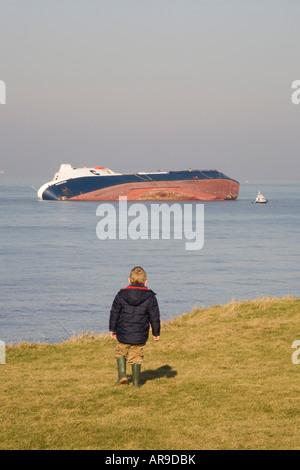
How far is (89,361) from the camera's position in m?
13.3

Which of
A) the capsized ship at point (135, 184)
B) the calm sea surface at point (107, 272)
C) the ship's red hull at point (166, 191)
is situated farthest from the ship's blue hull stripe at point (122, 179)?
the calm sea surface at point (107, 272)

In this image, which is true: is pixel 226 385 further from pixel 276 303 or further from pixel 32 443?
pixel 276 303

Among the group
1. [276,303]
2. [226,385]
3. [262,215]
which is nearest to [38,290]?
[276,303]

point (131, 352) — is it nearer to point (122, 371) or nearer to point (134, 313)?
point (122, 371)

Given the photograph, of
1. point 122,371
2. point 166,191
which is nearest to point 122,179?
point 166,191

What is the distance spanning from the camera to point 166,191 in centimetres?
15475

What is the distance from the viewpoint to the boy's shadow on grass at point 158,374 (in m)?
11.4

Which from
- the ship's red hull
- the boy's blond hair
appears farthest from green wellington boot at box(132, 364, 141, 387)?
the ship's red hull

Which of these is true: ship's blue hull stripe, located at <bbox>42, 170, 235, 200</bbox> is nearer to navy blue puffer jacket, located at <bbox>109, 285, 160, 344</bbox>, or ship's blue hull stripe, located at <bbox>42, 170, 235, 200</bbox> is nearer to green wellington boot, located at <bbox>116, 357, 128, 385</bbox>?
green wellington boot, located at <bbox>116, 357, 128, 385</bbox>

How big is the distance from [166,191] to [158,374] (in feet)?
471

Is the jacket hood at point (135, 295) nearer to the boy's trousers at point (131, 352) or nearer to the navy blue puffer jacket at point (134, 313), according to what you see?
the navy blue puffer jacket at point (134, 313)

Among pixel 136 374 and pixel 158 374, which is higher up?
pixel 136 374
